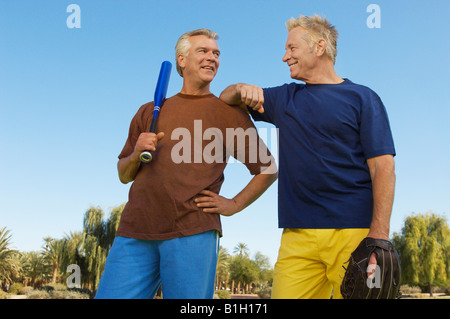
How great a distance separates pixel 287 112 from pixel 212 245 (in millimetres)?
1137

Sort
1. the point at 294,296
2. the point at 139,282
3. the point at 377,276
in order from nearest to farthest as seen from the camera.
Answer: the point at 377,276
the point at 294,296
the point at 139,282

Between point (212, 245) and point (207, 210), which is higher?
point (207, 210)

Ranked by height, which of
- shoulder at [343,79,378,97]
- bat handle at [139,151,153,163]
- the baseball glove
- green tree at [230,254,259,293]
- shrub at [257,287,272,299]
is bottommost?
shrub at [257,287,272,299]

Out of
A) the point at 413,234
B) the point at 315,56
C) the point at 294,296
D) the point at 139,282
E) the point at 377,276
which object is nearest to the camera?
the point at 377,276

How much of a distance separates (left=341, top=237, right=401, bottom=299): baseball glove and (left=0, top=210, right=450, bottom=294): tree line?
3507 cm

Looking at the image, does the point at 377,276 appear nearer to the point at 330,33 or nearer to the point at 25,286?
the point at 330,33

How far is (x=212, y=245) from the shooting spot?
126 inches

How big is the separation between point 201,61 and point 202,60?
1cm

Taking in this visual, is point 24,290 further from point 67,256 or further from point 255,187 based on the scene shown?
point 255,187

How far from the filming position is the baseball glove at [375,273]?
270 cm

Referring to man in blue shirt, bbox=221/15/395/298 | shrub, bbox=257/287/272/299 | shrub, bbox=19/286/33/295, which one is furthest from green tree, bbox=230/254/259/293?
man in blue shirt, bbox=221/15/395/298

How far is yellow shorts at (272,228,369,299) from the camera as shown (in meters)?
2.91

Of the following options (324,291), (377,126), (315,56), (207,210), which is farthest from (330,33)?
(324,291)

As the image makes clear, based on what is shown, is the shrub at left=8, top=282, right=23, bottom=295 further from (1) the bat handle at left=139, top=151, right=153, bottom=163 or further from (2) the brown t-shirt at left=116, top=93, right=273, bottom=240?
(1) the bat handle at left=139, top=151, right=153, bottom=163
